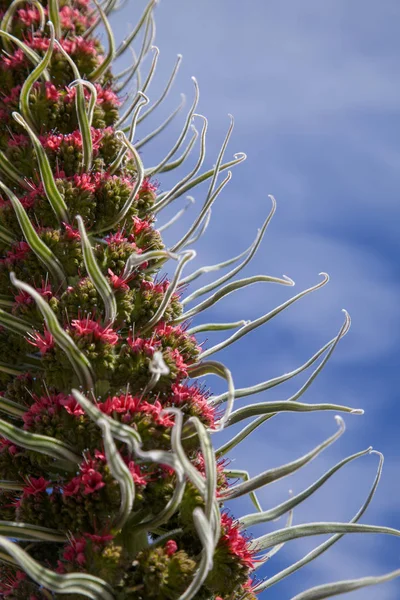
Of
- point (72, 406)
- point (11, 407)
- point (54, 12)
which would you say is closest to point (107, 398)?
point (72, 406)

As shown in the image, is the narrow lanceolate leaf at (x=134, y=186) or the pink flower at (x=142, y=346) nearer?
the pink flower at (x=142, y=346)

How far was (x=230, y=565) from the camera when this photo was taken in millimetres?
4082

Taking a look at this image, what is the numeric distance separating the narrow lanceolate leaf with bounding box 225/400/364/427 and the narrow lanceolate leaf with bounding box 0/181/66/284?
1312mm

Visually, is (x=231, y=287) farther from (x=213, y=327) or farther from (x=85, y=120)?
(x=85, y=120)

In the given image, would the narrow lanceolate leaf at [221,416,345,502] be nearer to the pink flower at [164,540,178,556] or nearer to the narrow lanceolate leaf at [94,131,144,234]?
the pink flower at [164,540,178,556]

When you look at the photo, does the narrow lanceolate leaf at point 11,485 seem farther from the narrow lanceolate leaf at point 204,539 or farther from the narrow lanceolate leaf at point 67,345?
the narrow lanceolate leaf at point 204,539

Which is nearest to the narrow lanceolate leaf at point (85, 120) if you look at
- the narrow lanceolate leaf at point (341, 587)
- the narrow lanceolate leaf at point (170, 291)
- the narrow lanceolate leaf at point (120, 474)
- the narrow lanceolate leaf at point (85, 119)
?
the narrow lanceolate leaf at point (85, 119)

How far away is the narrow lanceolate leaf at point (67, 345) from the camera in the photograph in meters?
3.95

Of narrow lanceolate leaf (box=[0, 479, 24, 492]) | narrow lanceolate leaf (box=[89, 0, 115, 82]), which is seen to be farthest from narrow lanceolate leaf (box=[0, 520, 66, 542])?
narrow lanceolate leaf (box=[89, 0, 115, 82])

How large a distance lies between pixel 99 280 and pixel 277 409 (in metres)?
1.24

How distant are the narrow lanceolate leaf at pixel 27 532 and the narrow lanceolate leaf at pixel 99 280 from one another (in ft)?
3.84

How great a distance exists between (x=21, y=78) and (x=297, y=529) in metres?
3.85

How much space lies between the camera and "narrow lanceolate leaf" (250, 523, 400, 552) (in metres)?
4.31

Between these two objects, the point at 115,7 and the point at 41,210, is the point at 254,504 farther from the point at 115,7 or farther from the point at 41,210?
the point at 115,7
